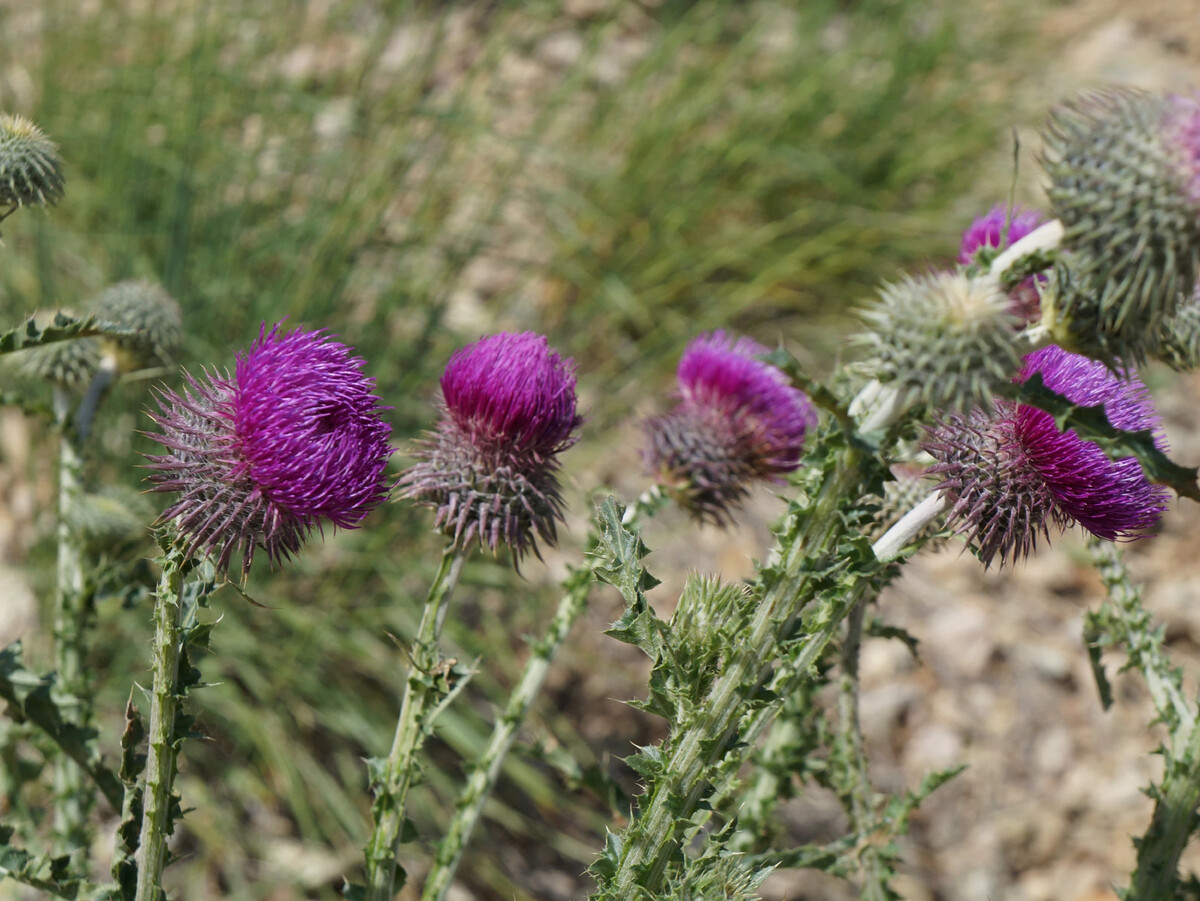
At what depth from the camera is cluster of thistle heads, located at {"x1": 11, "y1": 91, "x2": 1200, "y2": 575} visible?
113cm

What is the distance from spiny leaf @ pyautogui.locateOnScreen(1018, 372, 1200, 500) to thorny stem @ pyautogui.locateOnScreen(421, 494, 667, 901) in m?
0.74

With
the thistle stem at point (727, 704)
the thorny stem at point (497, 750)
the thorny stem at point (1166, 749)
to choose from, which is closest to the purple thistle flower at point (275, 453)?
the thorny stem at point (497, 750)

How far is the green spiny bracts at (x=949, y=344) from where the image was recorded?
1.13 m

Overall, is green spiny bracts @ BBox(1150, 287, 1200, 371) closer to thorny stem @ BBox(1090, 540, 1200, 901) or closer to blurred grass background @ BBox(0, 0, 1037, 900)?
thorny stem @ BBox(1090, 540, 1200, 901)

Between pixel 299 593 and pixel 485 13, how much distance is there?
143 inches

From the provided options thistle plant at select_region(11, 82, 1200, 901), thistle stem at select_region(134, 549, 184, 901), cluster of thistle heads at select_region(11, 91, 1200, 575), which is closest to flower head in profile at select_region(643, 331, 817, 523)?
cluster of thistle heads at select_region(11, 91, 1200, 575)

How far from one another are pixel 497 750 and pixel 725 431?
940 millimetres

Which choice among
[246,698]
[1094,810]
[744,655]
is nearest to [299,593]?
[246,698]

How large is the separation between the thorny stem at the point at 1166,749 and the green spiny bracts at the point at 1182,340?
0.57 meters

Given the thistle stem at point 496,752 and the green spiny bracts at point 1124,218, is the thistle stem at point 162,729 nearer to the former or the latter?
the thistle stem at point 496,752

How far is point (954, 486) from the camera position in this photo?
1433mm

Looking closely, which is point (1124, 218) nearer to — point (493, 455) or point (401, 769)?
point (493, 455)

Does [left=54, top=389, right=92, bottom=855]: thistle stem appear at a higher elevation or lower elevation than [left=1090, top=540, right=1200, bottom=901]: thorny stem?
lower

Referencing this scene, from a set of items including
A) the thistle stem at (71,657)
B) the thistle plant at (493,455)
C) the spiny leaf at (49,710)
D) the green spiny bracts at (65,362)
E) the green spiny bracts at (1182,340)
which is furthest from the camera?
the green spiny bracts at (65,362)
